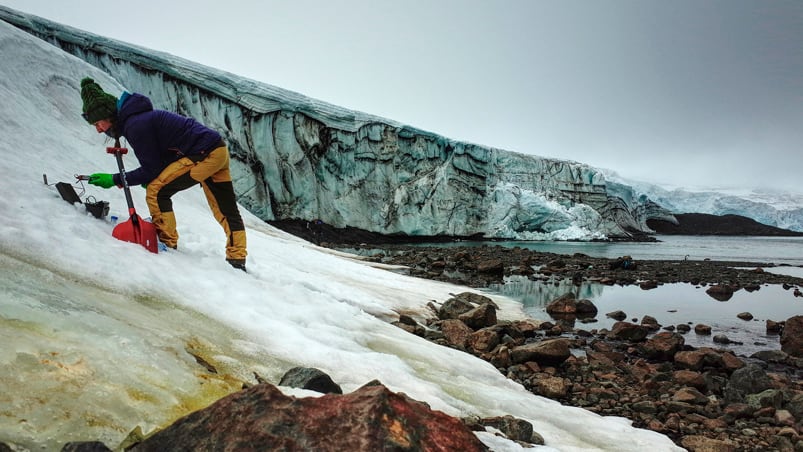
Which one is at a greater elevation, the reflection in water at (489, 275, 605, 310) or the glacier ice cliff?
the glacier ice cliff

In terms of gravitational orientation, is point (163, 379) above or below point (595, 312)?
above

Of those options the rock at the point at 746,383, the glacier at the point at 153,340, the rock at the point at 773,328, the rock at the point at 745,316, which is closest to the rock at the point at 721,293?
the rock at the point at 745,316

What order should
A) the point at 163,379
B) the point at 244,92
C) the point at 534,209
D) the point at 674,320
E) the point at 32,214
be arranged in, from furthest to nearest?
the point at 534,209 < the point at 244,92 < the point at 674,320 < the point at 32,214 < the point at 163,379

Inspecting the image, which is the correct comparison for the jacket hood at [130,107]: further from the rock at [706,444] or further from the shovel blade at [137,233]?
the rock at [706,444]

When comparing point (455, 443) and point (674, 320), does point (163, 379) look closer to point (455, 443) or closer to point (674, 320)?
point (455, 443)

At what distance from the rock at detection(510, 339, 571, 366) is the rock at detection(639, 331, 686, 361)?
2.21 meters

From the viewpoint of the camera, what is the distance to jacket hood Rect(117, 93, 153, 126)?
3.85m

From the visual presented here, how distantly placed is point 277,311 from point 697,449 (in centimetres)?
376

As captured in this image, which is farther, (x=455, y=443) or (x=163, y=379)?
(x=163, y=379)

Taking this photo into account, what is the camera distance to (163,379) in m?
1.98

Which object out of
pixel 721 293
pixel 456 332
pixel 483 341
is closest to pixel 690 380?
pixel 483 341

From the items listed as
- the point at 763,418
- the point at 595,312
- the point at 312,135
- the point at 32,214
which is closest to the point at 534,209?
the point at 312,135

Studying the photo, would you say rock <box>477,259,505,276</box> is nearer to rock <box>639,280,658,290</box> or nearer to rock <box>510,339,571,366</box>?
rock <box>639,280,658,290</box>

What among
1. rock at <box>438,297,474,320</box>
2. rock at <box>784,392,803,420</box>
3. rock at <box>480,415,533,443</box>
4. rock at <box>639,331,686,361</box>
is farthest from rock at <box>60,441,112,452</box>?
rock at <box>639,331,686,361</box>
